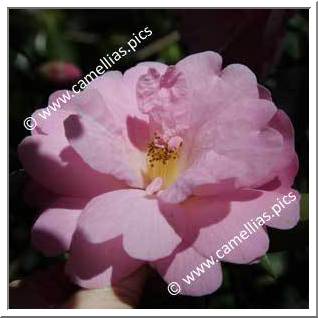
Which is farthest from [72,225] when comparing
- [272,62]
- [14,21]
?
[14,21]

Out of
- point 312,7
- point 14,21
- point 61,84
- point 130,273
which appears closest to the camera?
point 130,273

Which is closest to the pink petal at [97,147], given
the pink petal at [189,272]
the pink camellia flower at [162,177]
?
the pink camellia flower at [162,177]

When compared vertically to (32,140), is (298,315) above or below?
below

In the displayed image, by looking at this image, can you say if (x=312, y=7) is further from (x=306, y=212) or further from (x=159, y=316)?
(x=159, y=316)

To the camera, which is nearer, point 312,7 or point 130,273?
point 130,273

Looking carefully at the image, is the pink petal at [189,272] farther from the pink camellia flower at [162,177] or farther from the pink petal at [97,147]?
the pink petal at [97,147]

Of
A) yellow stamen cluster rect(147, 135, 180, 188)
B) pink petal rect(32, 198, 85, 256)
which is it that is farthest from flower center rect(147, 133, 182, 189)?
pink petal rect(32, 198, 85, 256)

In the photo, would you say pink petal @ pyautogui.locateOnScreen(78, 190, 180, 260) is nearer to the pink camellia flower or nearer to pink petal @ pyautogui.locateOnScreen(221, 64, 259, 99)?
the pink camellia flower

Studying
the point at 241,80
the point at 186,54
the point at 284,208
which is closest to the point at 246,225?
the point at 284,208
